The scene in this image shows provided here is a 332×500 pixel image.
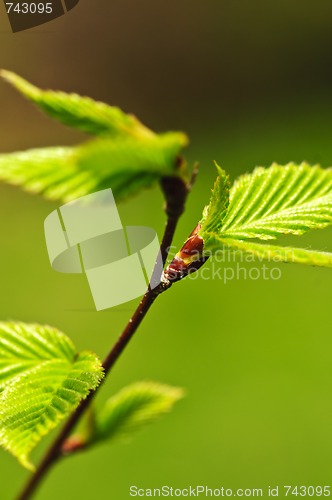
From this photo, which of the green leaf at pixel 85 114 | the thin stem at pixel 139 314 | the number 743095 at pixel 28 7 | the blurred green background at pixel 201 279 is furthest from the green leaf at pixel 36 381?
the number 743095 at pixel 28 7

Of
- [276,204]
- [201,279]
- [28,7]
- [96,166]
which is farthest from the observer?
[28,7]

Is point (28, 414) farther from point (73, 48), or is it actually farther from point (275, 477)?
point (73, 48)

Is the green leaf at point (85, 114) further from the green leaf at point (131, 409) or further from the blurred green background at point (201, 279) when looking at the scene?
the blurred green background at point (201, 279)

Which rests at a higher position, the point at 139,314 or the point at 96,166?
the point at 96,166

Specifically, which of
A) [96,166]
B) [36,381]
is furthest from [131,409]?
[96,166]

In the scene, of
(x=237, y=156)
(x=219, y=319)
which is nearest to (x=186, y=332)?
(x=219, y=319)

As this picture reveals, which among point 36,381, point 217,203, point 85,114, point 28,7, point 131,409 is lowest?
point 131,409

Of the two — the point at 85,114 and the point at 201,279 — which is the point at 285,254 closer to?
the point at 85,114
